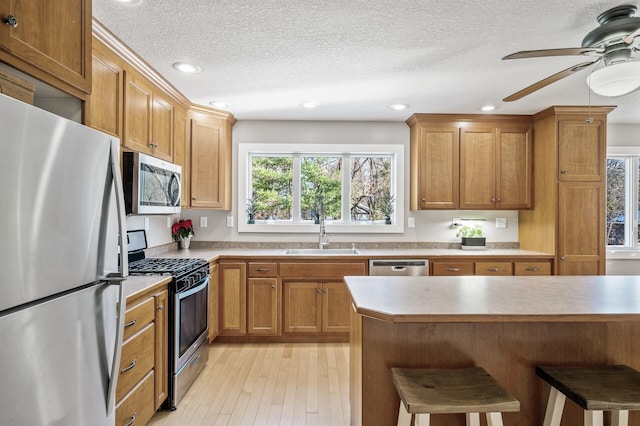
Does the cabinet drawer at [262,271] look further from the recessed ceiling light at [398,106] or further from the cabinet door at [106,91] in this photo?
the recessed ceiling light at [398,106]

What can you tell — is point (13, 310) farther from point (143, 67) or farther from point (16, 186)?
point (143, 67)

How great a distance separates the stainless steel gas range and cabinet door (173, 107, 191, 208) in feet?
2.01

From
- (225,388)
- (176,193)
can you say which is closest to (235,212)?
(176,193)

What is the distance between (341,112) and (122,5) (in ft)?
7.22

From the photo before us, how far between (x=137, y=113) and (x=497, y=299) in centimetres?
254

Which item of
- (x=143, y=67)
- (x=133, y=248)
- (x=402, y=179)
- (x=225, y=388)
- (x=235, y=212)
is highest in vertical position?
(x=143, y=67)

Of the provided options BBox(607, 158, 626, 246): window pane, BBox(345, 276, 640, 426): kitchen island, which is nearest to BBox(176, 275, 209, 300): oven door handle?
BBox(345, 276, 640, 426): kitchen island

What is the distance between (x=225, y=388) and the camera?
250 centimetres

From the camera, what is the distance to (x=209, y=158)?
3527mm

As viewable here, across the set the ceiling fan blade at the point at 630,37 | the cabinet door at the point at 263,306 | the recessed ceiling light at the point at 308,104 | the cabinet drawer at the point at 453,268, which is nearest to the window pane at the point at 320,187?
the recessed ceiling light at the point at 308,104

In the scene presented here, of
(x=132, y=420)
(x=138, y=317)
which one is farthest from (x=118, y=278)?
(x=132, y=420)

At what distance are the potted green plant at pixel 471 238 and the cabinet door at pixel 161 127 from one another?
10.2 feet

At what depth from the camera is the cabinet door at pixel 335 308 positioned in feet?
10.8

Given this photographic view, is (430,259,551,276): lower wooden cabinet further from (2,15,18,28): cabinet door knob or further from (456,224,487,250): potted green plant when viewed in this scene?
(2,15,18,28): cabinet door knob
